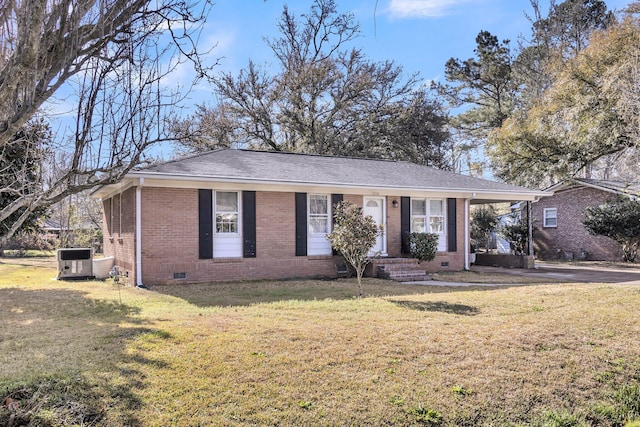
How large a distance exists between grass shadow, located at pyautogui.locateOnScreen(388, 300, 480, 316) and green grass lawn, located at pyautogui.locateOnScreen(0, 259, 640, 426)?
0.04 metres

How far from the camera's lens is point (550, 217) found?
2420 centimetres

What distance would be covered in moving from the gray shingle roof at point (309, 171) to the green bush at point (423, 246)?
163 cm

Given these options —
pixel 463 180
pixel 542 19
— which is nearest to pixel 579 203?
pixel 463 180

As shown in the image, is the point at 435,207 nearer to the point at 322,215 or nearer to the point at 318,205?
the point at 322,215

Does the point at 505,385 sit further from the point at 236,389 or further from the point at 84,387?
the point at 84,387

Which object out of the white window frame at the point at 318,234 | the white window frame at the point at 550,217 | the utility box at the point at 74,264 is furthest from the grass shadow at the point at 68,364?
the white window frame at the point at 550,217

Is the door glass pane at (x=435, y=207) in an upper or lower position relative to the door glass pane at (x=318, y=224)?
upper

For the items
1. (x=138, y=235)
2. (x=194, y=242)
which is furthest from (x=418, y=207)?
(x=138, y=235)

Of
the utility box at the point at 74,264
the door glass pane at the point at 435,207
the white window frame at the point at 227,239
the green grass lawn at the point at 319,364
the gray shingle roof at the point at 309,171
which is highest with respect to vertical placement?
the gray shingle roof at the point at 309,171

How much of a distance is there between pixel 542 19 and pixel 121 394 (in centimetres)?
3240

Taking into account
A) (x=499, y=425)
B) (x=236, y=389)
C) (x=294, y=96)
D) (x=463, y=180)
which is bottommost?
(x=499, y=425)

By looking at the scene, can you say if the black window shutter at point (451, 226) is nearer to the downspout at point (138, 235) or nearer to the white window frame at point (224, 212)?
the white window frame at point (224, 212)

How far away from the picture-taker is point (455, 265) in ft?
51.8

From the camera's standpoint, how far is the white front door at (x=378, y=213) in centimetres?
1453
